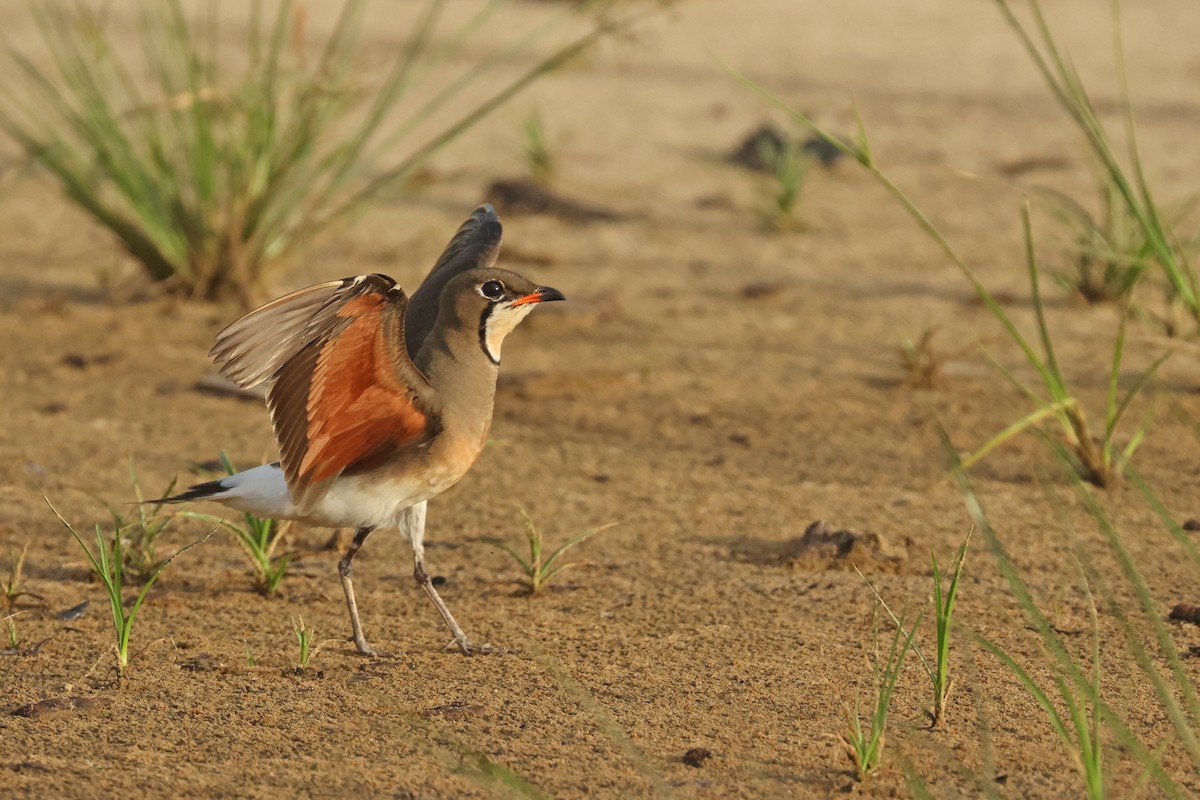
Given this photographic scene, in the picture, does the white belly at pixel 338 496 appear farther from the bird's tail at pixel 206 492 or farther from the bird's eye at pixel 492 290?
the bird's eye at pixel 492 290

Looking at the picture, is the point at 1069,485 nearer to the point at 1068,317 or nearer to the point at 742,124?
the point at 1068,317

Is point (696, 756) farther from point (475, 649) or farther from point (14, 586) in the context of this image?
point (14, 586)

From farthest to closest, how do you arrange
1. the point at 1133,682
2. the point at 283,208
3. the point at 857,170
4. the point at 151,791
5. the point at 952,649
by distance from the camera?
the point at 857,170
the point at 283,208
the point at 952,649
the point at 1133,682
the point at 151,791

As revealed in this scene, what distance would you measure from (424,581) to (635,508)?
3.62 ft

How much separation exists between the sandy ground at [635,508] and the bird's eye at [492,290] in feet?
2.77

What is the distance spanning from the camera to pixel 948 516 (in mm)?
4523

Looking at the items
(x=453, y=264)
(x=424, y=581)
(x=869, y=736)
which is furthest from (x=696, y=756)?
(x=453, y=264)

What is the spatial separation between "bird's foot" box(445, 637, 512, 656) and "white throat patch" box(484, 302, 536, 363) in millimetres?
703

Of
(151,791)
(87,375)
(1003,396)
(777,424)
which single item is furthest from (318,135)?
(151,791)

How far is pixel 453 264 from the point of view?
4.07 meters

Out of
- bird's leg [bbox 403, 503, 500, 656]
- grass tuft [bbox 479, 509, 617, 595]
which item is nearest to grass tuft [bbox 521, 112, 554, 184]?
grass tuft [bbox 479, 509, 617, 595]

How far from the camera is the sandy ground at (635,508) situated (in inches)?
121

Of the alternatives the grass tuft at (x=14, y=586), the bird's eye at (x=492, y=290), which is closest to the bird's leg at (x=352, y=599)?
the bird's eye at (x=492, y=290)

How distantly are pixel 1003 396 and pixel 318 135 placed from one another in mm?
2899
